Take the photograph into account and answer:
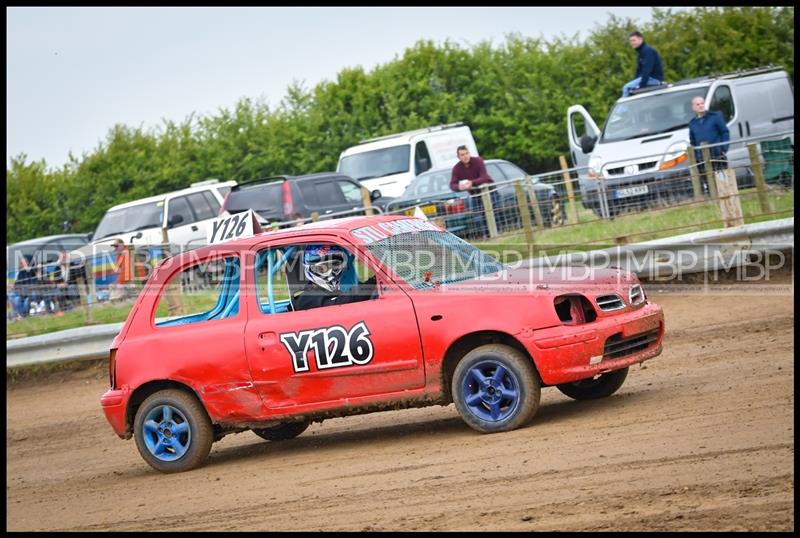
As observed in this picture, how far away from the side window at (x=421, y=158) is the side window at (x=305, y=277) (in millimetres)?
16257

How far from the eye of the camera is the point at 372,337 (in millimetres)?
8562

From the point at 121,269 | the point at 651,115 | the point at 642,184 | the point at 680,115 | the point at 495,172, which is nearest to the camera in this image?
the point at 642,184

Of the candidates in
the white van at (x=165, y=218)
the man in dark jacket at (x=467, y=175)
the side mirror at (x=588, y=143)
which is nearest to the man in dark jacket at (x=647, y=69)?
the side mirror at (x=588, y=143)

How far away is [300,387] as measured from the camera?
8.84 metres

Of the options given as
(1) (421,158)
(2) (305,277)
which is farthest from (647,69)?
(2) (305,277)

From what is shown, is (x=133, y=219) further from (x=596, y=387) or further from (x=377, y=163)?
(x=596, y=387)

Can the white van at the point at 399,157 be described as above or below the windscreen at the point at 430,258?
above

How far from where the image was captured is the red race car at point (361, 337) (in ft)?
27.1

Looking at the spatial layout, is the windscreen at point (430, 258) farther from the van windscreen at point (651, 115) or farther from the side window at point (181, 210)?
the side window at point (181, 210)

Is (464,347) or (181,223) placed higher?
(181,223)

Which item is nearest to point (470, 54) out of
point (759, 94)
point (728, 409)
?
point (759, 94)

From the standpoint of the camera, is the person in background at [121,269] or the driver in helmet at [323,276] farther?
the person in background at [121,269]

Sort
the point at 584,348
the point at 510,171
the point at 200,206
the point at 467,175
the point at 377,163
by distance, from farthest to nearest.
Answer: the point at 377,163 → the point at 200,206 → the point at 510,171 → the point at 467,175 → the point at 584,348

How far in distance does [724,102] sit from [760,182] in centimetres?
527
